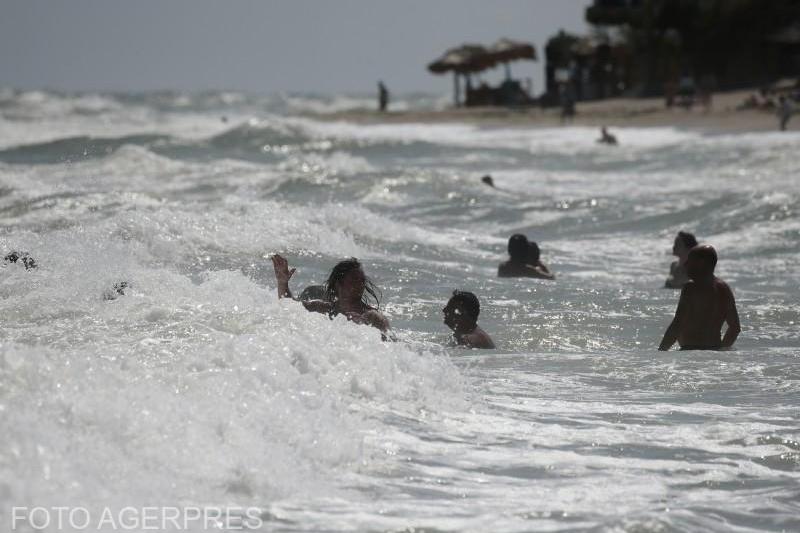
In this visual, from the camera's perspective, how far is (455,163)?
34.2 meters

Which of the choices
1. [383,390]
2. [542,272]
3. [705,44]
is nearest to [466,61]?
[705,44]

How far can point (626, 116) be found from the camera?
44.5m

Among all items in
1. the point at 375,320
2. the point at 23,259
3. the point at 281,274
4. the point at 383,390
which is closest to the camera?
the point at 383,390

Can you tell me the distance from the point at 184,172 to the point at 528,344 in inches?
732

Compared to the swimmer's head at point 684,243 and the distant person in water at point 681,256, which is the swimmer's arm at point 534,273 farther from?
the swimmer's head at point 684,243

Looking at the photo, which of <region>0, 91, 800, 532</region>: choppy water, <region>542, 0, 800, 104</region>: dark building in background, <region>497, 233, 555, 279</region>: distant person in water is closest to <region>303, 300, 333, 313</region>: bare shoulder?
<region>0, 91, 800, 532</region>: choppy water

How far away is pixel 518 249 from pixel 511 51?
143 ft

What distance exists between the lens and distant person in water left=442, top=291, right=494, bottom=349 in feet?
30.1

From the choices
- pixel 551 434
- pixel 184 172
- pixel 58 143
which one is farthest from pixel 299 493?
pixel 58 143

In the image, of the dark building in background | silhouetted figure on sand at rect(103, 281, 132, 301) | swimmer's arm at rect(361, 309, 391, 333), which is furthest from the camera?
the dark building in background

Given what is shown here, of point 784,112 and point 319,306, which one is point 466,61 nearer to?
point 784,112

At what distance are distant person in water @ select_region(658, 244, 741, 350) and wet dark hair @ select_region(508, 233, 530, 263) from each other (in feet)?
12.8

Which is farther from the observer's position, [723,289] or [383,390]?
[723,289]

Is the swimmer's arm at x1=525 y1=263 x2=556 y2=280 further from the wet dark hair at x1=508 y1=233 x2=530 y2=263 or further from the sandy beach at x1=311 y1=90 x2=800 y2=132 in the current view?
the sandy beach at x1=311 y1=90 x2=800 y2=132
